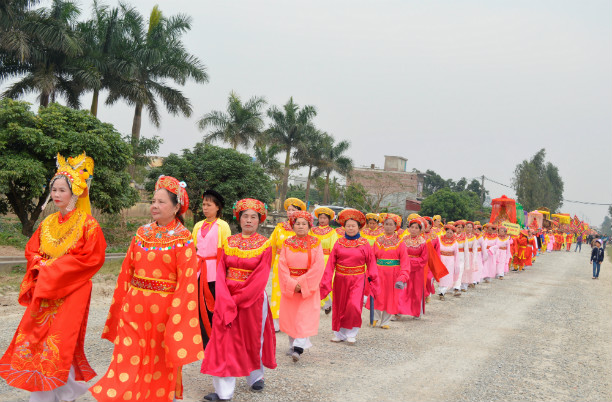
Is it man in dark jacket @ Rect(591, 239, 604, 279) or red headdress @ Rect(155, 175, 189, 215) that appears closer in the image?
red headdress @ Rect(155, 175, 189, 215)

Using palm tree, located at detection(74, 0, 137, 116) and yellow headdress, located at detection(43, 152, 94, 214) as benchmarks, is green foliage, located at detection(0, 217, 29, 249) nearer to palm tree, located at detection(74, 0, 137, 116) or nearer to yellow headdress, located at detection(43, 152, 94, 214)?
palm tree, located at detection(74, 0, 137, 116)

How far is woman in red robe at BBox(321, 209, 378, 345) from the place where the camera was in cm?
752

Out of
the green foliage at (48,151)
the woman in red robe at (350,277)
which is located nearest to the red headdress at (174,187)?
the woman in red robe at (350,277)

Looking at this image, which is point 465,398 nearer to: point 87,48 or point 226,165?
point 226,165

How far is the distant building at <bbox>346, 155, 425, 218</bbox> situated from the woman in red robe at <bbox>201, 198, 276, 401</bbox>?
5739 cm

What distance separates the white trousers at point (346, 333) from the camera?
7672 millimetres

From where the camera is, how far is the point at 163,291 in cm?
404

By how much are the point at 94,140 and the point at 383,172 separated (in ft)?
179

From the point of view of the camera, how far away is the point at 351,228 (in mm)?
7660

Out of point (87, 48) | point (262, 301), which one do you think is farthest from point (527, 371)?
point (87, 48)

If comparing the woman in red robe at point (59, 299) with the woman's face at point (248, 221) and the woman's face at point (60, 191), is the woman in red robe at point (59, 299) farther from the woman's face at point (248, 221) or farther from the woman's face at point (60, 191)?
the woman's face at point (248, 221)

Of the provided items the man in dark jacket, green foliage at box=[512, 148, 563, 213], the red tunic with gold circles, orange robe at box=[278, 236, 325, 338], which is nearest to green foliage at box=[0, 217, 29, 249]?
orange robe at box=[278, 236, 325, 338]

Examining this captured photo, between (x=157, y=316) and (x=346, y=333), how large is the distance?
4.23 m

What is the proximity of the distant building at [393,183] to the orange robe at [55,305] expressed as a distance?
58688 mm
